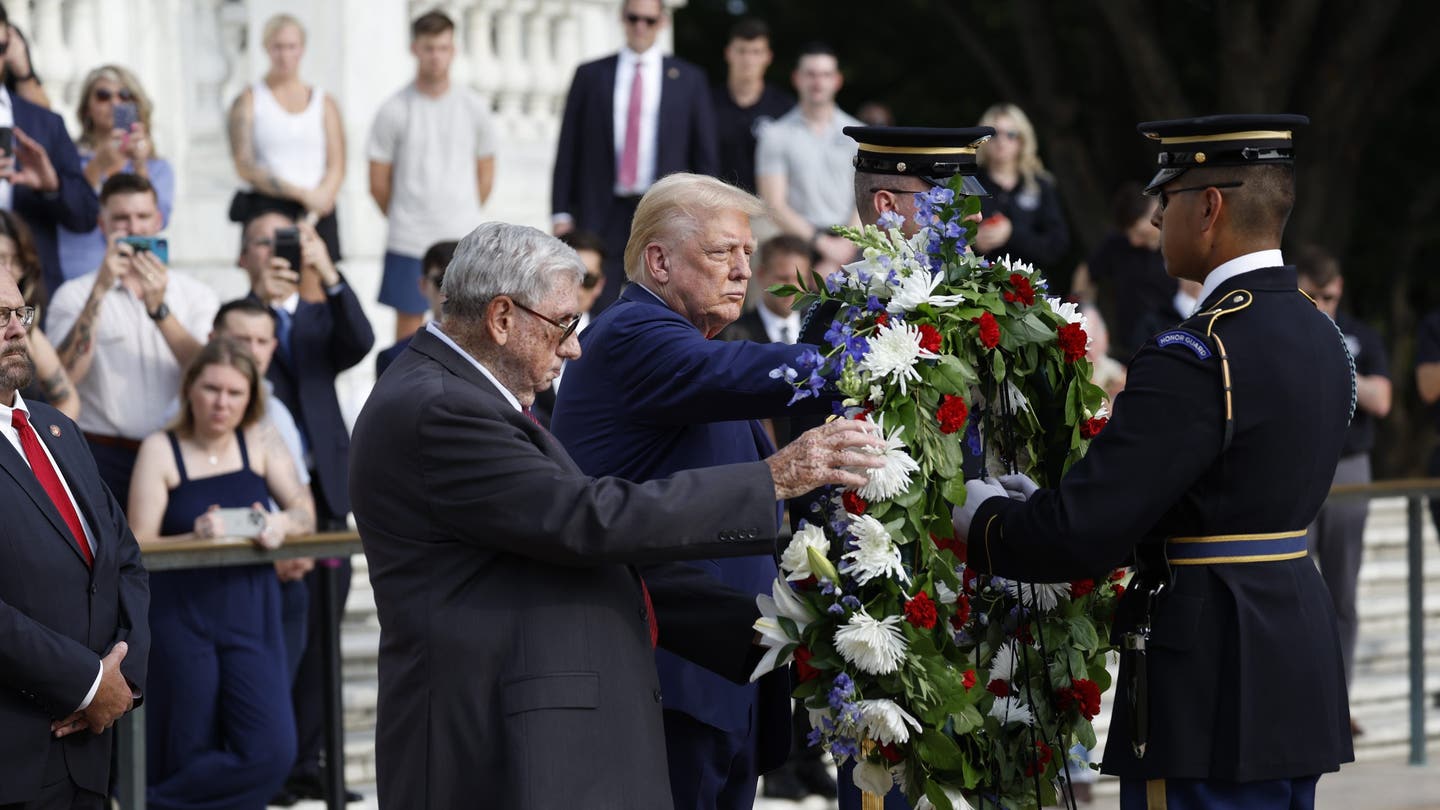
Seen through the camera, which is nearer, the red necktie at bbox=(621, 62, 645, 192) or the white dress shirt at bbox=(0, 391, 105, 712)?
the white dress shirt at bbox=(0, 391, 105, 712)

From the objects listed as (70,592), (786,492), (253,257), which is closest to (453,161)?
(253,257)

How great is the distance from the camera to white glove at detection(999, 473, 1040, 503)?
14.7 feet

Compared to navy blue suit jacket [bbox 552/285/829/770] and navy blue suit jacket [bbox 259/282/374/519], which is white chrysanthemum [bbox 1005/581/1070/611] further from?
navy blue suit jacket [bbox 259/282/374/519]

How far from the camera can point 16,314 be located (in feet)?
15.8

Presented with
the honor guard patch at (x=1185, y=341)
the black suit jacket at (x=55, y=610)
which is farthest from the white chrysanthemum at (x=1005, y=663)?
the black suit jacket at (x=55, y=610)

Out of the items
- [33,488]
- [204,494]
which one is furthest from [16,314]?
[204,494]

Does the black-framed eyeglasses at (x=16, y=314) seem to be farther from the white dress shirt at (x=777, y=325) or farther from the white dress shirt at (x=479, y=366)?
the white dress shirt at (x=777, y=325)

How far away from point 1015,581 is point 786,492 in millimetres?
699

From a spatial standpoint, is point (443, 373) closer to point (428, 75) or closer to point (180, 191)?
point (428, 75)

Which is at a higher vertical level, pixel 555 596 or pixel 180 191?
pixel 180 191

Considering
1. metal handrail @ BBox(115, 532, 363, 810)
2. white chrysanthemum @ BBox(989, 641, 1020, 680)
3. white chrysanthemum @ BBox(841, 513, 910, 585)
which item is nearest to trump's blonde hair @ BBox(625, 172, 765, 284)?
white chrysanthemum @ BBox(841, 513, 910, 585)

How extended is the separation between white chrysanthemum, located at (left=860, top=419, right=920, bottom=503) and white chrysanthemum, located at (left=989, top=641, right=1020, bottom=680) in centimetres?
56

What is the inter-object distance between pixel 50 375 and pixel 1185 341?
12.7 feet

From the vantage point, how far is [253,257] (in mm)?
7766
